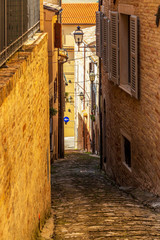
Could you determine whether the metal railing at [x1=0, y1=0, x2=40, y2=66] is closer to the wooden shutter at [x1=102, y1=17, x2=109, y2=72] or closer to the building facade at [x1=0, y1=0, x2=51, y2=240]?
the building facade at [x1=0, y1=0, x2=51, y2=240]

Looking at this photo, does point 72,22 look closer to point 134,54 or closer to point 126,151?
point 126,151

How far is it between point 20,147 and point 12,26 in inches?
68.9

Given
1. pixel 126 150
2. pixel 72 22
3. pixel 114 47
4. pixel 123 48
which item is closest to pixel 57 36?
Answer: pixel 114 47

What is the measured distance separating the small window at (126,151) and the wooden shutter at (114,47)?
4.79 ft

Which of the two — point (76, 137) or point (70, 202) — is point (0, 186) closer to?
point (70, 202)

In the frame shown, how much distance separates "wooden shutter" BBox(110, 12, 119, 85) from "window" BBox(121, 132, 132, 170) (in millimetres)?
1427

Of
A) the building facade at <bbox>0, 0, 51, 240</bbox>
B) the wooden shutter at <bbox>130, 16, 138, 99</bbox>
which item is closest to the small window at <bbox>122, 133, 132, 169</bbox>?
the wooden shutter at <bbox>130, 16, 138, 99</bbox>

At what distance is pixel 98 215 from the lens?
732cm

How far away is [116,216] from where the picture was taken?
23.7 ft

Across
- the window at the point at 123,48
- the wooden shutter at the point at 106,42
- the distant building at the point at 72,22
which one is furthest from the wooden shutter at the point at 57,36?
the distant building at the point at 72,22

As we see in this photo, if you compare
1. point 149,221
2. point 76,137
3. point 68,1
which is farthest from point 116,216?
point 68,1

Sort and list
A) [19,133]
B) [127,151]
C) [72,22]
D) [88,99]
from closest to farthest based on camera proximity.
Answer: [19,133], [127,151], [88,99], [72,22]

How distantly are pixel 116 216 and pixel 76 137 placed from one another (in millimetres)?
29157

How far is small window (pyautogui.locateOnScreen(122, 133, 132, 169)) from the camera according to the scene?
11.3 metres
